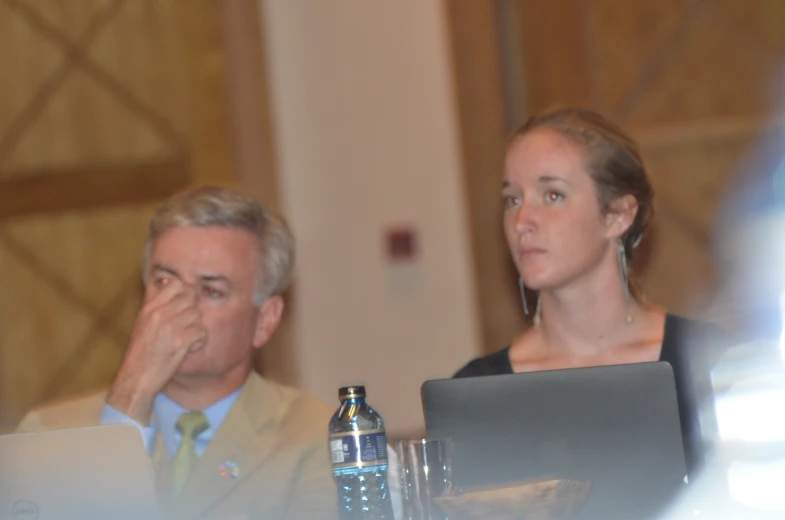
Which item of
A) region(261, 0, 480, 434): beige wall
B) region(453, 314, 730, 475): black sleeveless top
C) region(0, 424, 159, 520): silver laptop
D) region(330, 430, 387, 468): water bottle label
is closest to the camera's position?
region(0, 424, 159, 520): silver laptop

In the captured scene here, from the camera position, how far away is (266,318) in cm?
249

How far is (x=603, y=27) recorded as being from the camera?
4.13 meters

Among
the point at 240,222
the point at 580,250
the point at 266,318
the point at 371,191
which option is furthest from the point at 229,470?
the point at 371,191

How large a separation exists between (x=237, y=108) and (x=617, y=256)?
2238mm

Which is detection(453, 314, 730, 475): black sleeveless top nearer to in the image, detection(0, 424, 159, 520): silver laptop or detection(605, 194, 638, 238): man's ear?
detection(605, 194, 638, 238): man's ear

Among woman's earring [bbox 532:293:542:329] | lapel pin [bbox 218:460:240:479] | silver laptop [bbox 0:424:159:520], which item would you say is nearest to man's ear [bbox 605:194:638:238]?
woman's earring [bbox 532:293:542:329]

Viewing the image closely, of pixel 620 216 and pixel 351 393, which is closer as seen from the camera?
pixel 351 393

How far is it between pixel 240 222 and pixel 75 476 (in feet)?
3.21

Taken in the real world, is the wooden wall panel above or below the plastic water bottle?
above

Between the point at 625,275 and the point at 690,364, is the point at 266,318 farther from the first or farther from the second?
the point at 690,364

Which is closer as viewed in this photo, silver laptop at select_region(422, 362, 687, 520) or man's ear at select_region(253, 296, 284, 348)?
silver laptop at select_region(422, 362, 687, 520)

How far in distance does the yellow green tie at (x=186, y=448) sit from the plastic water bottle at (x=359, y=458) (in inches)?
23.4

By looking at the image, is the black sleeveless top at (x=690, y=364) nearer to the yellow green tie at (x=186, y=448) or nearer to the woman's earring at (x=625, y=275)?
the woman's earring at (x=625, y=275)

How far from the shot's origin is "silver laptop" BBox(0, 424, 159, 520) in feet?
4.96
